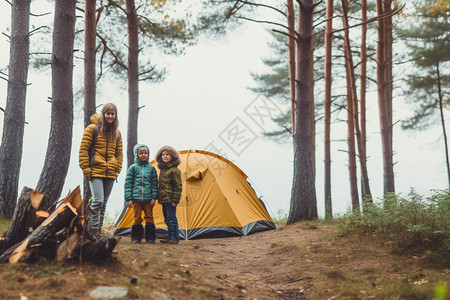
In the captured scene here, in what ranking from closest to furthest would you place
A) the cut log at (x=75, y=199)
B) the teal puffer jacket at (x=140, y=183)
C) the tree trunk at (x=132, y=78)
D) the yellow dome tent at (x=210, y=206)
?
the cut log at (x=75, y=199) → the teal puffer jacket at (x=140, y=183) → the yellow dome tent at (x=210, y=206) → the tree trunk at (x=132, y=78)

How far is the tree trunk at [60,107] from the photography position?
20.0 ft

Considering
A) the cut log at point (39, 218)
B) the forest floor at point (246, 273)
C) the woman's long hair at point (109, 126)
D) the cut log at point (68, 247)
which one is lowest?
the forest floor at point (246, 273)

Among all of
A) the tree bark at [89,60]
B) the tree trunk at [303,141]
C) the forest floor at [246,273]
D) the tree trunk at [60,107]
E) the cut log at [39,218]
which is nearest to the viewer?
the forest floor at [246,273]

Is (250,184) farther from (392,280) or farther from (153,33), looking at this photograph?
(153,33)

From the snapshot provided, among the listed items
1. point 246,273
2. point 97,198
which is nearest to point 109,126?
point 97,198

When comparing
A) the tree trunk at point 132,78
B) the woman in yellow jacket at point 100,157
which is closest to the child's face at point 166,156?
the woman in yellow jacket at point 100,157

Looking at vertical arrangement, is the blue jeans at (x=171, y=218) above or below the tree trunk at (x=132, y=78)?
below

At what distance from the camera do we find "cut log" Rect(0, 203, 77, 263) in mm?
3705

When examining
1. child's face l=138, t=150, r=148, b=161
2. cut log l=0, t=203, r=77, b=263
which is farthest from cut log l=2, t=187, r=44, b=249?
child's face l=138, t=150, r=148, b=161

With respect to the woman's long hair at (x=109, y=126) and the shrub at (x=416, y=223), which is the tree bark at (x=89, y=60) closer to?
the woman's long hair at (x=109, y=126)

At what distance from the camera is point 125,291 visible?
2980 mm

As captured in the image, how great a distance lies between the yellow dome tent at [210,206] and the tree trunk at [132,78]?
8.81 ft

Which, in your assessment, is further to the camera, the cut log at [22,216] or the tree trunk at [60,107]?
the tree trunk at [60,107]

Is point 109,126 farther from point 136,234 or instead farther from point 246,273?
point 246,273
